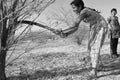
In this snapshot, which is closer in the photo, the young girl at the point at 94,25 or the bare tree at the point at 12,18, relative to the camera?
the bare tree at the point at 12,18

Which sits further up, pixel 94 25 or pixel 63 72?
pixel 94 25

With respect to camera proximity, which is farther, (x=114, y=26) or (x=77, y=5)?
(x=114, y=26)

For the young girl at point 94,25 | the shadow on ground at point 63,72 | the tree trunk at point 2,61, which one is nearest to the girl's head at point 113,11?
the shadow on ground at point 63,72

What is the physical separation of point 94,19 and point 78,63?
2133mm

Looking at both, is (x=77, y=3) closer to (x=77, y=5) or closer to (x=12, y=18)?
(x=77, y=5)

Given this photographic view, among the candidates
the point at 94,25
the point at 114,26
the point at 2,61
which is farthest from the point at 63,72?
the point at 114,26

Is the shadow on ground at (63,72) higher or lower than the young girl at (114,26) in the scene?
lower

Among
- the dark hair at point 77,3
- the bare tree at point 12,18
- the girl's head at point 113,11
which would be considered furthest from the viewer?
the girl's head at point 113,11

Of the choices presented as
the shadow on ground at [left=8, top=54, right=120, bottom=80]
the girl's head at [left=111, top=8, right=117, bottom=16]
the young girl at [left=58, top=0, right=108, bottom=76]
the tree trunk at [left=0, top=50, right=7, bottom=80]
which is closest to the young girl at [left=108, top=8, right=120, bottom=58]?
the girl's head at [left=111, top=8, right=117, bottom=16]

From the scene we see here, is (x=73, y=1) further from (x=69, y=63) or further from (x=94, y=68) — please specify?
(x=69, y=63)

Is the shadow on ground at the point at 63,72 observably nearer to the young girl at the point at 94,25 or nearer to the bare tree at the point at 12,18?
the young girl at the point at 94,25

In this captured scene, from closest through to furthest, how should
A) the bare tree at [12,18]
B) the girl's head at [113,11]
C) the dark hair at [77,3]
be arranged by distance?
1. the bare tree at [12,18]
2. the dark hair at [77,3]
3. the girl's head at [113,11]

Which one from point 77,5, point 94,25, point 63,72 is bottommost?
point 63,72

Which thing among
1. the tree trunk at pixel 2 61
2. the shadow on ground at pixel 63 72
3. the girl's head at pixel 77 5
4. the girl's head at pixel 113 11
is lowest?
the shadow on ground at pixel 63 72
